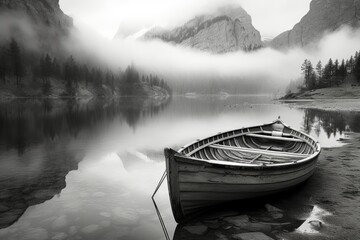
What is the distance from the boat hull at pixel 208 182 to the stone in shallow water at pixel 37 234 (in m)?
3.57

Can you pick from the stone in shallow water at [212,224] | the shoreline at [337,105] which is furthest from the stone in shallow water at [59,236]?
the shoreline at [337,105]

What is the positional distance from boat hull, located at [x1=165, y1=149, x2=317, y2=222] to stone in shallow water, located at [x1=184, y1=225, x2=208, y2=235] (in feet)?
1.55

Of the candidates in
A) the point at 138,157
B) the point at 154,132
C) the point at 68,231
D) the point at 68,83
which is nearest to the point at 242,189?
the point at 68,231

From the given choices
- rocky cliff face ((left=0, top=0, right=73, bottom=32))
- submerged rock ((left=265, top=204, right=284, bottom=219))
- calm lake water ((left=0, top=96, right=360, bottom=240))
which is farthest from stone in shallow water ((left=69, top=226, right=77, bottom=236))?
rocky cliff face ((left=0, top=0, right=73, bottom=32))

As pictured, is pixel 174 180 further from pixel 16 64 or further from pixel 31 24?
pixel 31 24

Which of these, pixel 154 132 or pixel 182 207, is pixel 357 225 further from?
pixel 154 132

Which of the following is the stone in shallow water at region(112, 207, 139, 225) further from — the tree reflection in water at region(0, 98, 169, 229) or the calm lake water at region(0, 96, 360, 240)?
Answer: the tree reflection in water at region(0, 98, 169, 229)

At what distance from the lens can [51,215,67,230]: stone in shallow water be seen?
7.97 m

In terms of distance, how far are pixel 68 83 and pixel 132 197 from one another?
136484 mm

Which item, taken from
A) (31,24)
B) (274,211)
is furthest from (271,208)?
(31,24)

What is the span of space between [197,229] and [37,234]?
14.4ft

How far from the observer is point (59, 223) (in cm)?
822

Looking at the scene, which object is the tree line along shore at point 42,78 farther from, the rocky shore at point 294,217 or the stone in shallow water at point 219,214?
the rocky shore at point 294,217

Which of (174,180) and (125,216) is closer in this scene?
(174,180)
